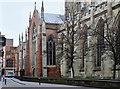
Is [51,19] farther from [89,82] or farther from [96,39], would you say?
[89,82]

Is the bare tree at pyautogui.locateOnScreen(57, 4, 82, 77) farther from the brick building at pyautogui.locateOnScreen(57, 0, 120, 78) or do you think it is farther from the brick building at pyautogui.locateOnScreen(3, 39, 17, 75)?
the brick building at pyautogui.locateOnScreen(3, 39, 17, 75)

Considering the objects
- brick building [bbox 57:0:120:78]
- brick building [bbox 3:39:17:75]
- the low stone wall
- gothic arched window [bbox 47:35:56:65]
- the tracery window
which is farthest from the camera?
the tracery window

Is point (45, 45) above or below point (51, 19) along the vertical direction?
below

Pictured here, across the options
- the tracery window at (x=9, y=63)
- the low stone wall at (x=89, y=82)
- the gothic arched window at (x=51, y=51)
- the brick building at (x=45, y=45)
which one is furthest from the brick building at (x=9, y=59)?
the low stone wall at (x=89, y=82)

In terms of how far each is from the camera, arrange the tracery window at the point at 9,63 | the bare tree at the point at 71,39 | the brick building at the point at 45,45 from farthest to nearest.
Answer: the tracery window at the point at 9,63, the brick building at the point at 45,45, the bare tree at the point at 71,39

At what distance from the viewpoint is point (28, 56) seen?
190ft

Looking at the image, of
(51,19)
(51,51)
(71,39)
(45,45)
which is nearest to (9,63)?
(51,19)

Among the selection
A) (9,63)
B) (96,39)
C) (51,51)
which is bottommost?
(9,63)

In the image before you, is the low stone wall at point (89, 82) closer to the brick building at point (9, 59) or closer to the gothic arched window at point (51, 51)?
the gothic arched window at point (51, 51)

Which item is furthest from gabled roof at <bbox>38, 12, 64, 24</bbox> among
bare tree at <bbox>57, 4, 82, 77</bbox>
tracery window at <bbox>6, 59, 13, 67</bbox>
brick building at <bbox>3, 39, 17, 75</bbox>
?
tracery window at <bbox>6, 59, 13, 67</bbox>

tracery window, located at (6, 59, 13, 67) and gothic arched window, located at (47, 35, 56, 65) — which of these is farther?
tracery window, located at (6, 59, 13, 67)

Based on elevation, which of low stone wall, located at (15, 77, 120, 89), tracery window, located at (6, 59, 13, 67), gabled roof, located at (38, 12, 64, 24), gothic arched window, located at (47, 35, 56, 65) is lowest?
low stone wall, located at (15, 77, 120, 89)

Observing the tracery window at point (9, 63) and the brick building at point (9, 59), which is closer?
the brick building at point (9, 59)

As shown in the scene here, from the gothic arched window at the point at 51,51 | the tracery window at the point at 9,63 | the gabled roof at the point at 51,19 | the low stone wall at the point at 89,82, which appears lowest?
the low stone wall at the point at 89,82
